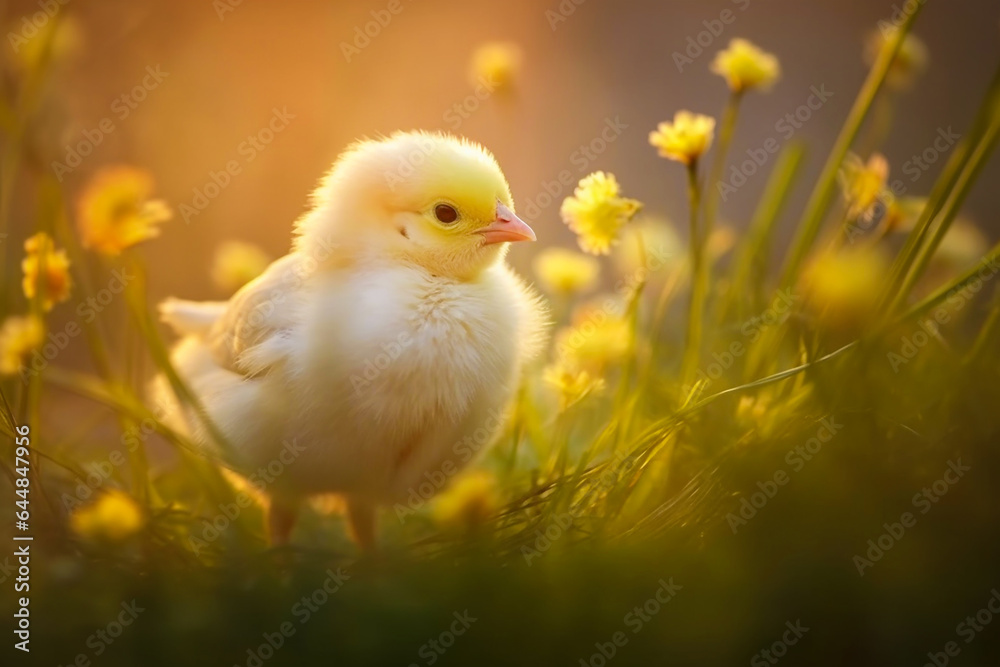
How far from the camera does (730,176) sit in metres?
1.27

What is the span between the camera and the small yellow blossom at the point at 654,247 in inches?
48.1

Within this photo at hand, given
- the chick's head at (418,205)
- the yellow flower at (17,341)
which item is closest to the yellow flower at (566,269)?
the chick's head at (418,205)

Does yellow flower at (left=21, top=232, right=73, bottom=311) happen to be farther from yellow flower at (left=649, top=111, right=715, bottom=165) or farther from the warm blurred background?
yellow flower at (left=649, top=111, right=715, bottom=165)

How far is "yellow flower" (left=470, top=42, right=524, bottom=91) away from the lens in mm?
1027

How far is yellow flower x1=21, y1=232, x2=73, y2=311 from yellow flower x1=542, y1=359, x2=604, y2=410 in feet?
1.85

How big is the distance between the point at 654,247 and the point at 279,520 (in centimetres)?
69

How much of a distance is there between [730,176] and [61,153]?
954mm

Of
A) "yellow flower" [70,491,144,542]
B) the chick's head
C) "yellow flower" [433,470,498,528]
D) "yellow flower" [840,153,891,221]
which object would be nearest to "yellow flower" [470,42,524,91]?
the chick's head

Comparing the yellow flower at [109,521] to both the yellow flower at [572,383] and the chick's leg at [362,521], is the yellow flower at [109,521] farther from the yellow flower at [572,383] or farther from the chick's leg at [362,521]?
the yellow flower at [572,383]

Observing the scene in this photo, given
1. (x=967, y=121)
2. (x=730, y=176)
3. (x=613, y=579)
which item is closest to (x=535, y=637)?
(x=613, y=579)

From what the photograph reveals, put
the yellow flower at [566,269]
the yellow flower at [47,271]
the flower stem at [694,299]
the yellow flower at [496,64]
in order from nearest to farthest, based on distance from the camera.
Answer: the yellow flower at [47,271] < the flower stem at [694,299] < the yellow flower at [496,64] < the yellow flower at [566,269]

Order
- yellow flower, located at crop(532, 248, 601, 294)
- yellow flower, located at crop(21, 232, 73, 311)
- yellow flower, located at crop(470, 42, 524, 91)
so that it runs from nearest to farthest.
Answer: yellow flower, located at crop(21, 232, 73, 311) < yellow flower, located at crop(470, 42, 524, 91) < yellow flower, located at crop(532, 248, 601, 294)

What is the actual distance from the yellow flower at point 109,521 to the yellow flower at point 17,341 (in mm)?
200

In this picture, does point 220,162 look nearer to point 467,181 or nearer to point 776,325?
point 467,181
